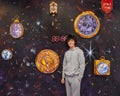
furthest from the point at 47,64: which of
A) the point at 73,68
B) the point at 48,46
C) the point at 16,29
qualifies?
the point at 16,29

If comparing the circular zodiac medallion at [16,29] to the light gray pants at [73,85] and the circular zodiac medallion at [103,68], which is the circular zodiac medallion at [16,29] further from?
the circular zodiac medallion at [103,68]

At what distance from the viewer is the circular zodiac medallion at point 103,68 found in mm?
4988

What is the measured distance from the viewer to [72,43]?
4652mm

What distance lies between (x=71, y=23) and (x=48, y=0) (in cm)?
60

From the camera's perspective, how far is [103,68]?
5.01 m

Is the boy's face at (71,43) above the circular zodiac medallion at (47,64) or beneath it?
above

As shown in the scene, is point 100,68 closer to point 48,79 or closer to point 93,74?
point 93,74

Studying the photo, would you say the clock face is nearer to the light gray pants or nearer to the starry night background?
the starry night background

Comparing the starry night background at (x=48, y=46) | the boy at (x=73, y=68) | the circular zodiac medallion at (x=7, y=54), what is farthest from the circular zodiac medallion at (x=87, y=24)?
the circular zodiac medallion at (x=7, y=54)

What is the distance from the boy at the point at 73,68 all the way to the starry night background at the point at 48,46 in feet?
1.21

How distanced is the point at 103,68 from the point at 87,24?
0.86 metres

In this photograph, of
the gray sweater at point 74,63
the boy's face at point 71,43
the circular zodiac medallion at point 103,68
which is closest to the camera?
the gray sweater at point 74,63

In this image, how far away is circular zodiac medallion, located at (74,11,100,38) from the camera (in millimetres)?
5031

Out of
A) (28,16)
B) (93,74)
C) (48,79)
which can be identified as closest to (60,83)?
(48,79)
